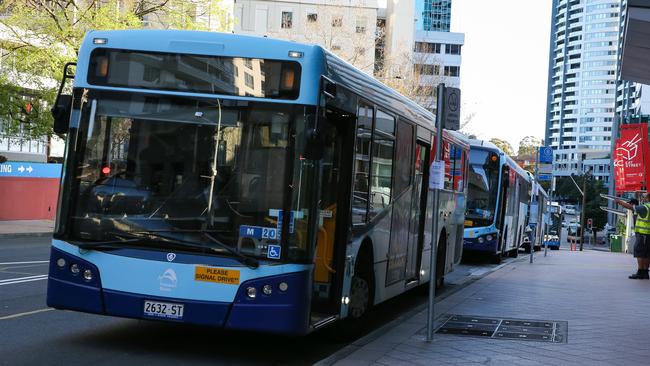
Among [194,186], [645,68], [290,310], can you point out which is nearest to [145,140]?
[194,186]

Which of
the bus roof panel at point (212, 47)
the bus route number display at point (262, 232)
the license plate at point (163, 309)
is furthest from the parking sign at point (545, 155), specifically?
the license plate at point (163, 309)

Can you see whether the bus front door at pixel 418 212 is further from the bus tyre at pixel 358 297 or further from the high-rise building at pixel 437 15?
the high-rise building at pixel 437 15

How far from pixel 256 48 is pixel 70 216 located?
2.36 m

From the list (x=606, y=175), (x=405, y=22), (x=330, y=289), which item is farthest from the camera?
(x=606, y=175)

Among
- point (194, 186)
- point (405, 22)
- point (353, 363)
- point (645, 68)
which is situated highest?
point (405, 22)

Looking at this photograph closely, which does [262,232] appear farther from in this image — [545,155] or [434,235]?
[545,155]

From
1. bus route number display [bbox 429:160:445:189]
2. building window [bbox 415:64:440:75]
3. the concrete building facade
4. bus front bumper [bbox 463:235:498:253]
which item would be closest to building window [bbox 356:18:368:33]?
the concrete building facade

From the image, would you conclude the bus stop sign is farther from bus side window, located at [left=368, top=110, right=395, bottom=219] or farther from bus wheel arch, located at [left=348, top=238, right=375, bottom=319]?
bus wheel arch, located at [left=348, top=238, right=375, bottom=319]

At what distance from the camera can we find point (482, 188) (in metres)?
22.8

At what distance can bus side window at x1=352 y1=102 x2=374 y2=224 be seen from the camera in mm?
8531

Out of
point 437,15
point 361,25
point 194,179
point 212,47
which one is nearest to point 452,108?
point 212,47

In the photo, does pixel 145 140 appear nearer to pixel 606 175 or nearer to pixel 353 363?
pixel 353 363

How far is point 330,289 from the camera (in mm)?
8281

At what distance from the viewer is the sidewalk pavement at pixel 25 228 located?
24.9 meters
